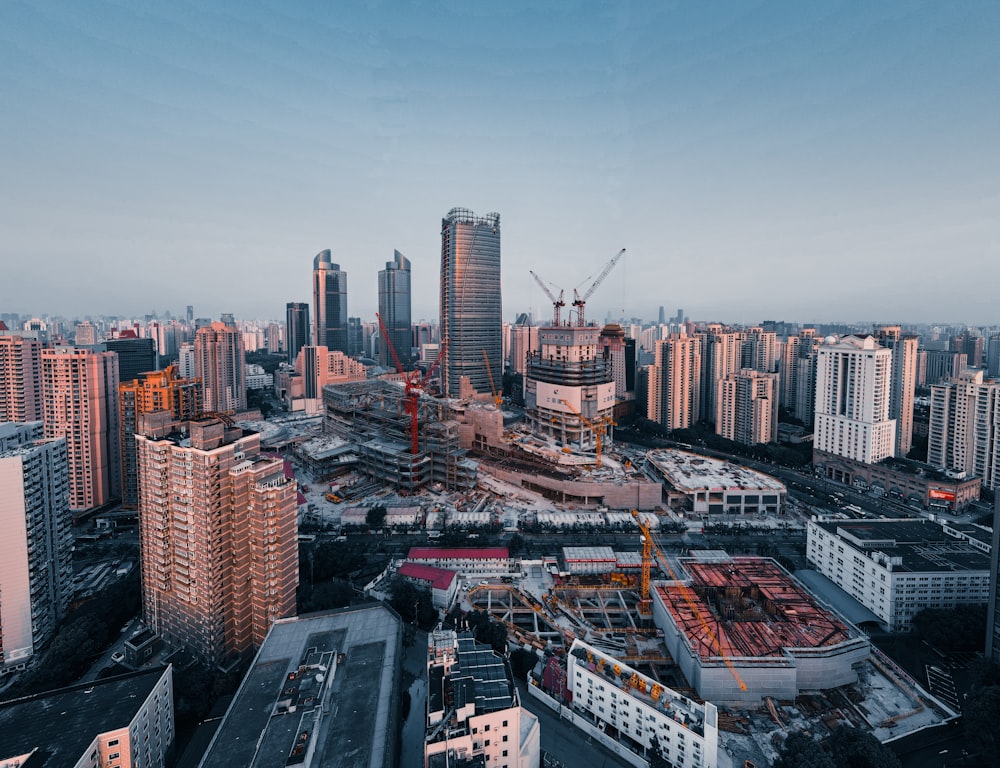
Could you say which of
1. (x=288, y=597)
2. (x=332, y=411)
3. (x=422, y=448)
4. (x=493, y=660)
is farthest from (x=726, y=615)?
(x=332, y=411)

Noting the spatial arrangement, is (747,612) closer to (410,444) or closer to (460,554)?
(460,554)

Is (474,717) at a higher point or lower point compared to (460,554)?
higher

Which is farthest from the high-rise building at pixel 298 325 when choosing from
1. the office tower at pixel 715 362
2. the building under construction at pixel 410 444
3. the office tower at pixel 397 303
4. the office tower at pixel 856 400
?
the office tower at pixel 856 400

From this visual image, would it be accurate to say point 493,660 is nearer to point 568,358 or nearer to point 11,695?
point 11,695

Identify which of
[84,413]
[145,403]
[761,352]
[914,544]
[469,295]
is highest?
[469,295]

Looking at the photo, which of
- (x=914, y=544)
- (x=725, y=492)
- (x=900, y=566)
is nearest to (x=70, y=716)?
(x=900, y=566)

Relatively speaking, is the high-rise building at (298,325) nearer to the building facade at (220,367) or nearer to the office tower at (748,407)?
the building facade at (220,367)
